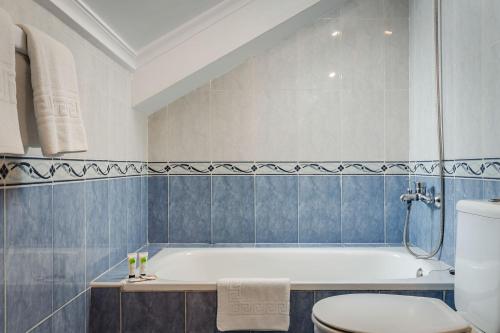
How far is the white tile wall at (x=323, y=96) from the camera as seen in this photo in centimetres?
317

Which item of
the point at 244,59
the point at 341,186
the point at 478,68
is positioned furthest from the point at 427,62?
the point at 244,59

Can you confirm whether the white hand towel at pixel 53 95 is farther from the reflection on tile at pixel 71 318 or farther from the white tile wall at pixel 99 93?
the reflection on tile at pixel 71 318

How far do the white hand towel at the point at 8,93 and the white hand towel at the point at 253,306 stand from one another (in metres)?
1.24

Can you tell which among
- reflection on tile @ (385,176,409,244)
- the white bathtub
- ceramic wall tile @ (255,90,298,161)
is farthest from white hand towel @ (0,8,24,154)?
reflection on tile @ (385,176,409,244)

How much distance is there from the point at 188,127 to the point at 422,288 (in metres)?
1.85

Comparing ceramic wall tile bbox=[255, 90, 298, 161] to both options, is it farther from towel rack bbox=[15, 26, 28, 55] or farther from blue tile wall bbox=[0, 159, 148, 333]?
towel rack bbox=[15, 26, 28, 55]

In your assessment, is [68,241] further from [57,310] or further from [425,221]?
[425,221]

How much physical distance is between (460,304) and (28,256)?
5.51 feet

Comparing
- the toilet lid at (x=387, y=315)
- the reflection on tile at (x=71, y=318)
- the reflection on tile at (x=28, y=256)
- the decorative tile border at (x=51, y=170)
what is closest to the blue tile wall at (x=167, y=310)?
the reflection on tile at (x=71, y=318)

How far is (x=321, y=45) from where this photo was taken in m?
3.17

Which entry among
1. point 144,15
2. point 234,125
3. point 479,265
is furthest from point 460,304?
point 144,15

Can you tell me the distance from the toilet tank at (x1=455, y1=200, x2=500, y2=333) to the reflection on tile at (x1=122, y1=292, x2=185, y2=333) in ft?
4.03

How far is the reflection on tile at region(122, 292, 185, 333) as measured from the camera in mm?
2127

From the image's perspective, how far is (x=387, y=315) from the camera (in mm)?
1649
